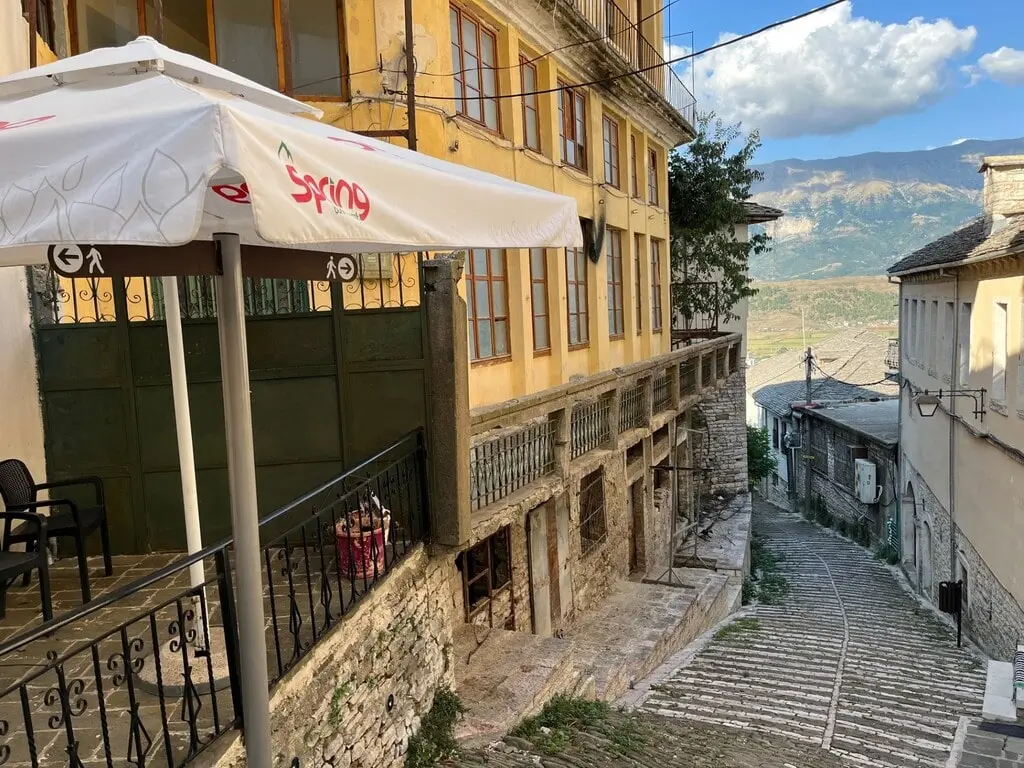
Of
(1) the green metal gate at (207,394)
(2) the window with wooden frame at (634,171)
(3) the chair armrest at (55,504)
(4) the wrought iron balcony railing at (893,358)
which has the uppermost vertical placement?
(2) the window with wooden frame at (634,171)

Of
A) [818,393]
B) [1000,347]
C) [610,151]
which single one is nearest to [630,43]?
[610,151]

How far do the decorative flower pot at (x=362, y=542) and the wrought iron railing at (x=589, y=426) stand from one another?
4822 mm

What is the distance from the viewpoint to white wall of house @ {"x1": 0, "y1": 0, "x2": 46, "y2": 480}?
219 inches

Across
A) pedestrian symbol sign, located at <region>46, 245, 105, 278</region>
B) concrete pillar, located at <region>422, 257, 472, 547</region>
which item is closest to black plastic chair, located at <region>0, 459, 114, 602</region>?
concrete pillar, located at <region>422, 257, 472, 547</region>

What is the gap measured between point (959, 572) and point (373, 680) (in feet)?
49.4

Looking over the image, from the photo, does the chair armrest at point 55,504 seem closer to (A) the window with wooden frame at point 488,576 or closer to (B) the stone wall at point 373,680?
(B) the stone wall at point 373,680

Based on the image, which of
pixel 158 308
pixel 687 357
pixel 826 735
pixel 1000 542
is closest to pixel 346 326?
pixel 158 308

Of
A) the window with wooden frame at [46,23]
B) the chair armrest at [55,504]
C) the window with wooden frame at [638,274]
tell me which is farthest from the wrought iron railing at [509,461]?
the window with wooden frame at [638,274]

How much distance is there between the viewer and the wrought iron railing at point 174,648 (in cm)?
299

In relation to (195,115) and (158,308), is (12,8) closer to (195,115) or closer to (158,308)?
(158,308)

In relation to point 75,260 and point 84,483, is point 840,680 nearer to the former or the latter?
point 84,483

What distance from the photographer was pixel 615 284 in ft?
48.5

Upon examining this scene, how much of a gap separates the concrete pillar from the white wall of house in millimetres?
3154

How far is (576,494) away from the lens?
35.2 feet
